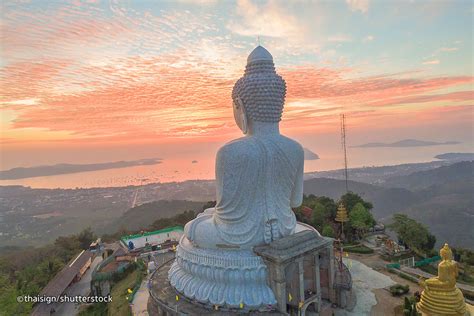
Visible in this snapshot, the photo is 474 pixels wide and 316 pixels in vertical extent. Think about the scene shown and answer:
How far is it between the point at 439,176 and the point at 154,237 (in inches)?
3993

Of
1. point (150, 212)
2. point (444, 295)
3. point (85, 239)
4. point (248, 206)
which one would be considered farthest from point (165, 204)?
point (444, 295)

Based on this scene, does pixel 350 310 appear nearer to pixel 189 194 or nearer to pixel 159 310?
pixel 159 310

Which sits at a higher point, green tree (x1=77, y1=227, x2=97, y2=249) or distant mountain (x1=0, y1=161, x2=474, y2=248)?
green tree (x1=77, y1=227, x2=97, y2=249)

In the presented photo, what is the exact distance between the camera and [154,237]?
31.0 metres

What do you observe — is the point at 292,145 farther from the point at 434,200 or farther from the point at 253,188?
the point at 434,200

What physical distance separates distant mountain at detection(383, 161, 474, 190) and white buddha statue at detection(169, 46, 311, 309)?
9895 cm

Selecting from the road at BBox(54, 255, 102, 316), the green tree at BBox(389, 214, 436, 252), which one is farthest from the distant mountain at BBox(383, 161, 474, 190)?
the road at BBox(54, 255, 102, 316)

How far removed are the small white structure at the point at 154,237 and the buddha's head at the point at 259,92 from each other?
17936 millimetres

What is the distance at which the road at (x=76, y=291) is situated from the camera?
20.0 meters

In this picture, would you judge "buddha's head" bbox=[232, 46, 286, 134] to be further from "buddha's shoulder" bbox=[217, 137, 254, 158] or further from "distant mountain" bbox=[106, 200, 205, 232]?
"distant mountain" bbox=[106, 200, 205, 232]

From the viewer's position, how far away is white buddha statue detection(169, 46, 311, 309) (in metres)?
13.6

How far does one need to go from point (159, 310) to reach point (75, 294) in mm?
11398

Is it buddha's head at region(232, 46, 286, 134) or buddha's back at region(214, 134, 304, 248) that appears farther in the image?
buddha's head at region(232, 46, 286, 134)

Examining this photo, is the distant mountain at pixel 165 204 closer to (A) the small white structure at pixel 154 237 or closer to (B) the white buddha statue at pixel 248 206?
(A) the small white structure at pixel 154 237
